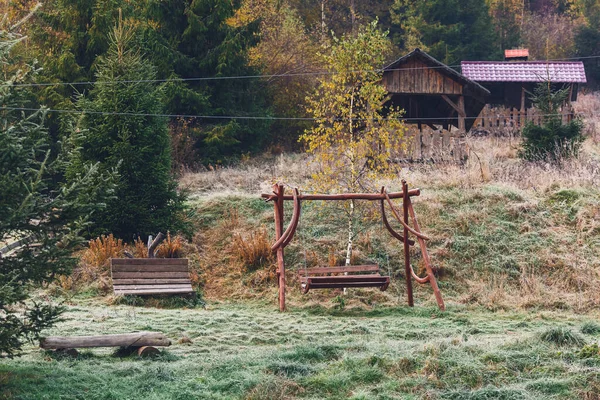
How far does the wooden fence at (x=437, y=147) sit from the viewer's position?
1073 inches

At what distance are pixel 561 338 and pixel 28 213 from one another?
23.6 feet

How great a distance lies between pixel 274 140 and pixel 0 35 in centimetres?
2533

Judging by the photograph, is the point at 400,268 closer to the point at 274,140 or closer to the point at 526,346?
the point at 526,346

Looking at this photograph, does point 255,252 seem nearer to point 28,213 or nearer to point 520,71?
point 28,213

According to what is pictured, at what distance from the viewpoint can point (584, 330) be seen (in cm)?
1309

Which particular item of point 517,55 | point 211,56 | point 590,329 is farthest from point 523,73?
point 590,329

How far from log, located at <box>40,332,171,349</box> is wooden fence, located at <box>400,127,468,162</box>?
54.8 ft

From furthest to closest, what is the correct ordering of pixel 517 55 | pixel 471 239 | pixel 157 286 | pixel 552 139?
1. pixel 517 55
2. pixel 552 139
3. pixel 471 239
4. pixel 157 286

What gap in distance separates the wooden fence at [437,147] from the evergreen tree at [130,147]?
9788mm

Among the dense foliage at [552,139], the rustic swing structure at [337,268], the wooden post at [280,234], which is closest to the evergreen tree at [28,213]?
the rustic swing structure at [337,268]

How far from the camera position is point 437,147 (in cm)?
2756

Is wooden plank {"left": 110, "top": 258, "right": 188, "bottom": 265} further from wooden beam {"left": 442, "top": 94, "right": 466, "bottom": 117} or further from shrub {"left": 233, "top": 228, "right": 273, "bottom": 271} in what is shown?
wooden beam {"left": 442, "top": 94, "right": 466, "bottom": 117}

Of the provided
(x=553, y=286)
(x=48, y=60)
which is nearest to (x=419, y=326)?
(x=553, y=286)

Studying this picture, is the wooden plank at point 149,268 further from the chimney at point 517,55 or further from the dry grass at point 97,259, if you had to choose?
the chimney at point 517,55
